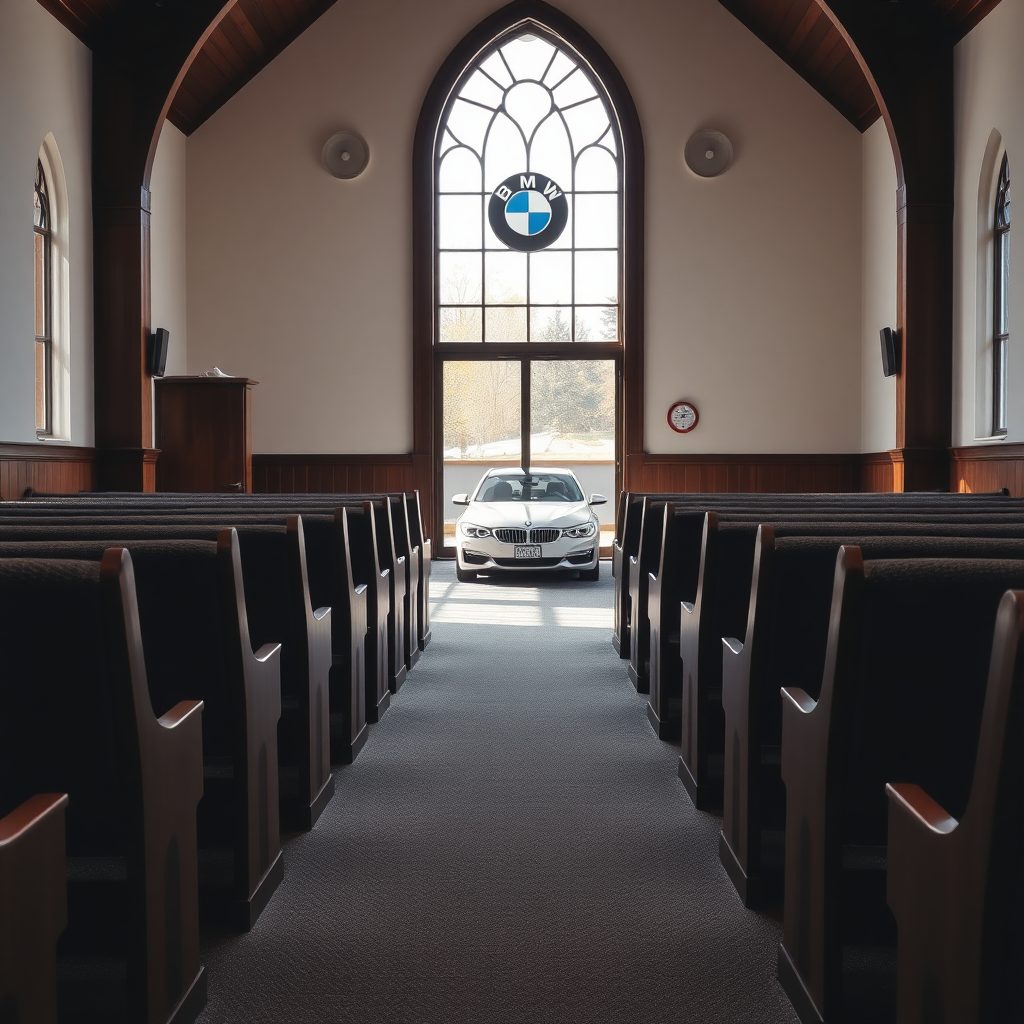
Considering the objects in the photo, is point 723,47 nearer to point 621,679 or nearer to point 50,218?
point 50,218

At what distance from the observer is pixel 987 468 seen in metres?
7.40

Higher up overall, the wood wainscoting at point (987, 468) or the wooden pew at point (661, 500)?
the wood wainscoting at point (987, 468)

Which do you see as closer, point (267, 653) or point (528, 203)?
point (267, 653)

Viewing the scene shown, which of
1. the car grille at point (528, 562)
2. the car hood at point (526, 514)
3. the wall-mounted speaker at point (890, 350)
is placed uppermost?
the wall-mounted speaker at point (890, 350)

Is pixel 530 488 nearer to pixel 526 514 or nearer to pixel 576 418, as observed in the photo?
pixel 526 514

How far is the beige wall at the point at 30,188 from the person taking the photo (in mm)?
6465

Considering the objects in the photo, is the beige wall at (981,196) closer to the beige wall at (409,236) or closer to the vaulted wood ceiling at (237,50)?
the beige wall at (409,236)

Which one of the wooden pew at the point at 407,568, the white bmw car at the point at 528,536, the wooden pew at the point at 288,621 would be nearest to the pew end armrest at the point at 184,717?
the wooden pew at the point at 288,621

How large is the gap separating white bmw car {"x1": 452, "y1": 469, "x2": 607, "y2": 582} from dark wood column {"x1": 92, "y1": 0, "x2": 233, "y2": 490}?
2642mm

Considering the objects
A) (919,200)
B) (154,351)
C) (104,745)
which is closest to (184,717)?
(104,745)

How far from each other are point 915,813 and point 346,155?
392 inches

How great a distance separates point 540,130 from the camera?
10.4m

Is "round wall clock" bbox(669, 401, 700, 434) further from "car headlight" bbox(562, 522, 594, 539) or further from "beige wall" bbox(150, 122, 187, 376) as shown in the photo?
"beige wall" bbox(150, 122, 187, 376)

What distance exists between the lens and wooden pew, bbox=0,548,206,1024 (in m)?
1.41
